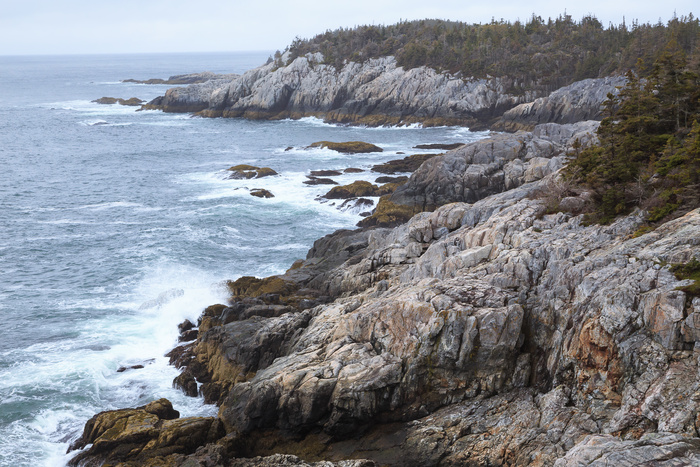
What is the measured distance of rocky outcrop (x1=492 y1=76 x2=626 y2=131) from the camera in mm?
78375

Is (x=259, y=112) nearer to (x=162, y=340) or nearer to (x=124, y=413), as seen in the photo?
(x=162, y=340)

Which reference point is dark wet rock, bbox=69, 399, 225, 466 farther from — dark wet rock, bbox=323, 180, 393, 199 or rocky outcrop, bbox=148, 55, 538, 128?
rocky outcrop, bbox=148, 55, 538, 128

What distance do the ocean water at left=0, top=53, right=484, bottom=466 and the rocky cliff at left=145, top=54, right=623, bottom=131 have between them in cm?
800

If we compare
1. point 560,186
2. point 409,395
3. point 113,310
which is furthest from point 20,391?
point 560,186

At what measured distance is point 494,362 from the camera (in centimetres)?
1684

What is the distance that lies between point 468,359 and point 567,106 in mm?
72876

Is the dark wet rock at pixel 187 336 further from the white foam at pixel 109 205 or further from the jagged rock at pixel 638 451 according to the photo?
the white foam at pixel 109 205

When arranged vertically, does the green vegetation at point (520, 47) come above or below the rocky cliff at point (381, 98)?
above

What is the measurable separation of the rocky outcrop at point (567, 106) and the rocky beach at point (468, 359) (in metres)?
57.4

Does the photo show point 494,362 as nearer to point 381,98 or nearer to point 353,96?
point 381,98

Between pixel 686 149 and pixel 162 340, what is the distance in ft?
83.2

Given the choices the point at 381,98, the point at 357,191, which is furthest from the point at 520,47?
the point at 357,191

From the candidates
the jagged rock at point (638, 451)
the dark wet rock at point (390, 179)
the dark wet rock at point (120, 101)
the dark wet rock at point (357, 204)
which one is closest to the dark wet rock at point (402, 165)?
the dark wet rock at point (390, 179)

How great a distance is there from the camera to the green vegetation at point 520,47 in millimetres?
92812
